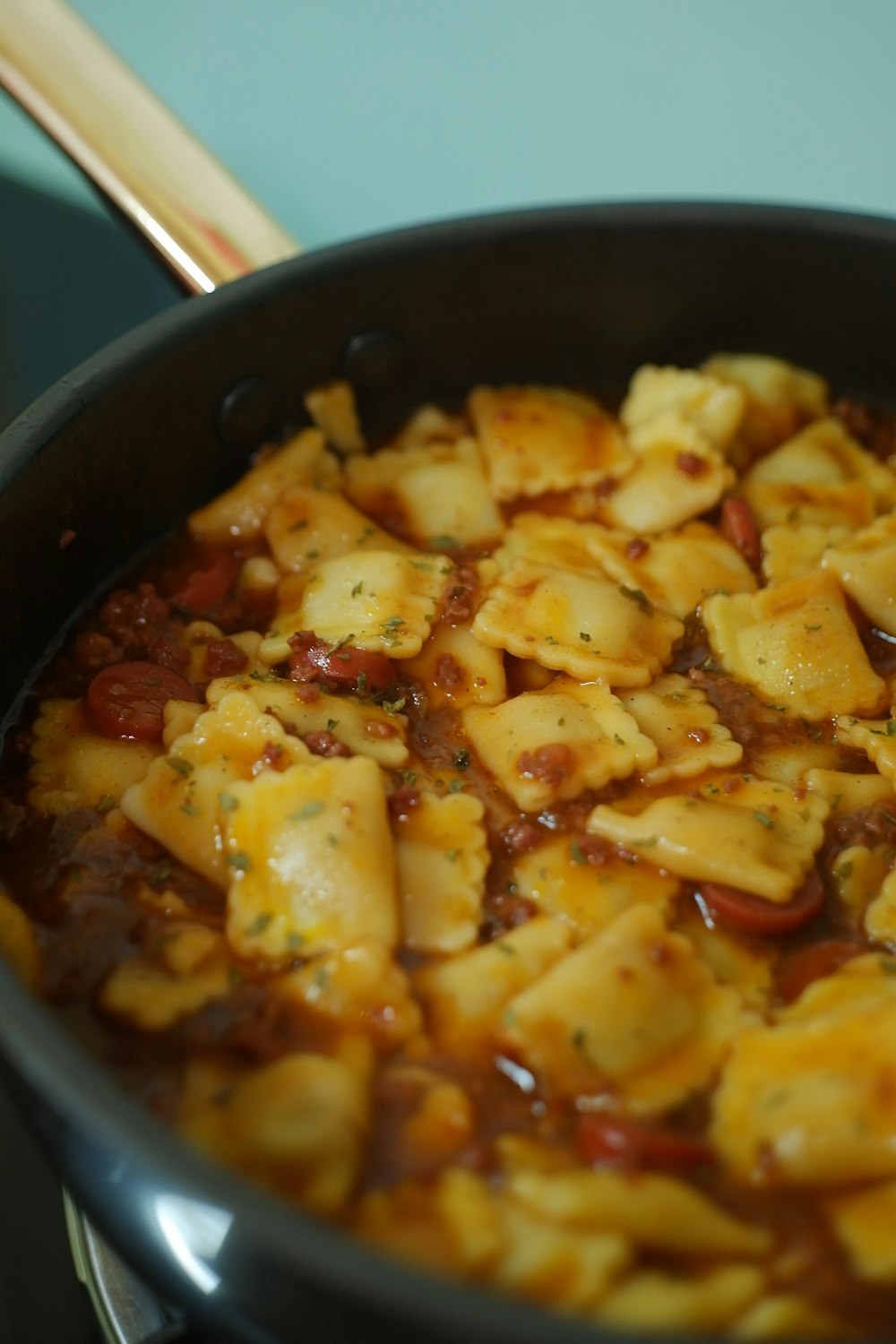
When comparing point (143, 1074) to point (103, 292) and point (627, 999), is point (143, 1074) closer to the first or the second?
point (627, 999)

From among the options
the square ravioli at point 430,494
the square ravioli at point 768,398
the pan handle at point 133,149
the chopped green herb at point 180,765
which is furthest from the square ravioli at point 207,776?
the square ravioli at point 768,398

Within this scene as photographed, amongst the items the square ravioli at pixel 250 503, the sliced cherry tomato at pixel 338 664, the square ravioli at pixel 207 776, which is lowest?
the sliced cherry tomato at pixel 338 664

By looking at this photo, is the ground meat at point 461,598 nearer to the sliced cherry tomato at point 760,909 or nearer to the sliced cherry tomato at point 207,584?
the sliced cherry tomato at point 207,584

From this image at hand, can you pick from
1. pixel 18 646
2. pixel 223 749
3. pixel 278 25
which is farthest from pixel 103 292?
pixel 223 749

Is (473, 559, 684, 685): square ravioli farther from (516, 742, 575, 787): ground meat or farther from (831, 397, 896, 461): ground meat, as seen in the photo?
(831, 397, 896, 461): ground meat

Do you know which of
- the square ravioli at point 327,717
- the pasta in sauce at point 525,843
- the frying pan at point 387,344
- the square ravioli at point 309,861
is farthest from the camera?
the frying pan at point 387,344

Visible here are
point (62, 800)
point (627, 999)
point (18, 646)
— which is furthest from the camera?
point (18, 646)
